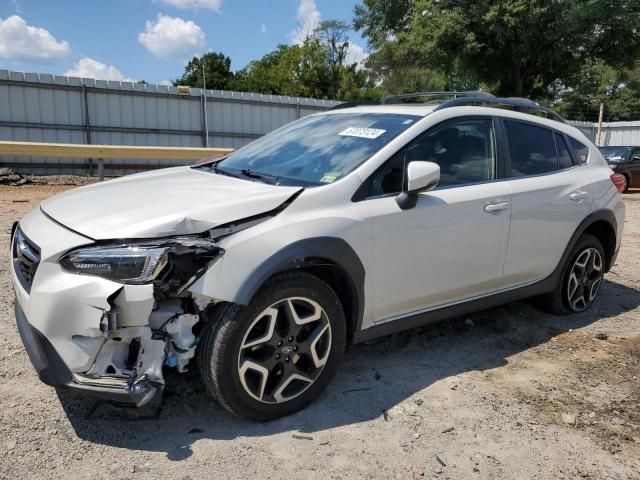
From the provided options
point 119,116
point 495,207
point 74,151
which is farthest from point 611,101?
point 495,207

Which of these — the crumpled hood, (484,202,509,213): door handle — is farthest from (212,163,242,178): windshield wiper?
(484,202,509,213): door handle

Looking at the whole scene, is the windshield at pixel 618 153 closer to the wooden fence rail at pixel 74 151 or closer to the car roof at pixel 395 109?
the wooden fence rail at pixel 74 151

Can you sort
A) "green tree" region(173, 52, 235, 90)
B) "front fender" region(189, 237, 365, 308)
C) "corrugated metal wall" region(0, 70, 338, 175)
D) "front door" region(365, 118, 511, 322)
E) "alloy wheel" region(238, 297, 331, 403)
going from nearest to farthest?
"front fender" region(189, 237, 365, 308), "alloy wheel" region(238, 297, 331, 403), "front door" region(365, 118, 511, 322), "corrugated metal wall" region(0, 70, 338, 175), "green tree" region(173, 52, 235, 90)

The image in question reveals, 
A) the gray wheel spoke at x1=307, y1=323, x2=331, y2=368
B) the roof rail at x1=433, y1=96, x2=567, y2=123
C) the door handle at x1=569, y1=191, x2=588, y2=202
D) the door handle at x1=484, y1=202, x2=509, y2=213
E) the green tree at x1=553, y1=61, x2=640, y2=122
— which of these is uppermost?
the green tree at x1=553, y1=61, x2=640, y2=122

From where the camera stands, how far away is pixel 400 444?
2.81 metres

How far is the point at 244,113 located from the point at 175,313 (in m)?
15.5

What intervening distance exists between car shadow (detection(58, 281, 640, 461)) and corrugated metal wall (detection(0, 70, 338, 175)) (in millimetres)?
12460

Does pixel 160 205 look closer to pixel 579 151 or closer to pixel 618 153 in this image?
pixel 579 151

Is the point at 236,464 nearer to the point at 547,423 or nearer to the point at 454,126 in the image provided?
the point at 547,423

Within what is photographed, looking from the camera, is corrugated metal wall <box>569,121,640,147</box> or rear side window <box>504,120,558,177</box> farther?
corrugated metal wall <box>569,121,640,147</box>

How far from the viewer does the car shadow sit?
9.23ft

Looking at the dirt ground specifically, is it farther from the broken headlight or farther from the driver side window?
the driver side window

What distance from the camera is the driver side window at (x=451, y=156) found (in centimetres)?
331

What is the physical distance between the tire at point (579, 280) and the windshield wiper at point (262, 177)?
2657 mm
